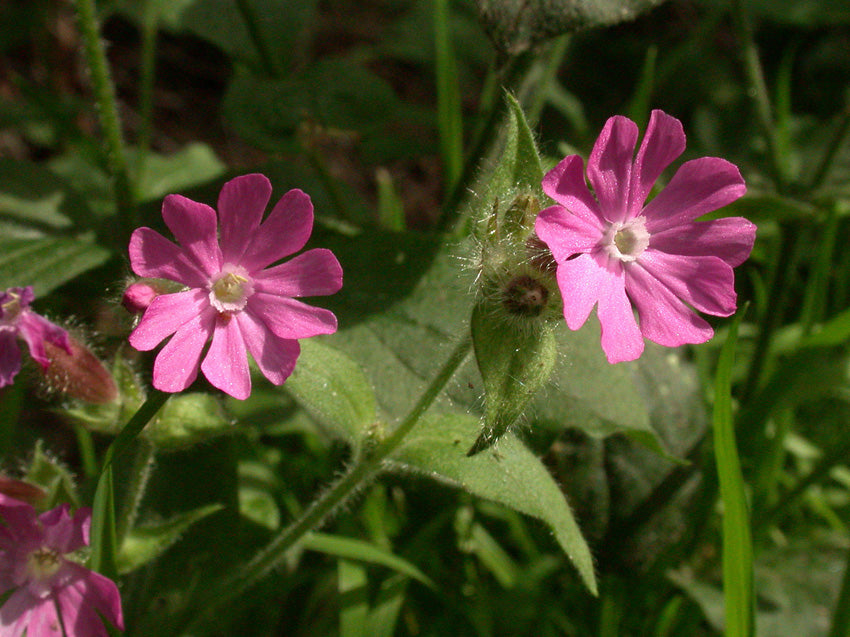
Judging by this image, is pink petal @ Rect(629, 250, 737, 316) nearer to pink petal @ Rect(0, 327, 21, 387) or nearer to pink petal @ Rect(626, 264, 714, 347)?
pink petal @ Rect(626, 264, 714, 347)

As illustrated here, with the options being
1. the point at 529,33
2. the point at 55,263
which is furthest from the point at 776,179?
the point at 55,263

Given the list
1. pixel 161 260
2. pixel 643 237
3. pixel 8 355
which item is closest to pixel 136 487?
pixel 8 355

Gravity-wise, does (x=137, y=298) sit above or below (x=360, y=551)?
above

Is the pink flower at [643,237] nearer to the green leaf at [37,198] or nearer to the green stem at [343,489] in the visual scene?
the green stem at [343,489]

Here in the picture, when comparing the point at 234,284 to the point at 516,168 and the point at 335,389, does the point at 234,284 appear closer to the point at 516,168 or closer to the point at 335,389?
the point at 335,389

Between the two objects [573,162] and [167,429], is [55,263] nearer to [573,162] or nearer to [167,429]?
[167,429]

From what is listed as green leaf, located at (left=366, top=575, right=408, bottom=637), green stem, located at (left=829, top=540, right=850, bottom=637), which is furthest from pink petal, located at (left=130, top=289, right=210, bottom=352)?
green stem, located at (left=829, top=540, right=850, bottom=637)

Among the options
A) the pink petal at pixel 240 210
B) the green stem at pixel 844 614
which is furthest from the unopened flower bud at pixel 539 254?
the green stem at pixel 844 614
